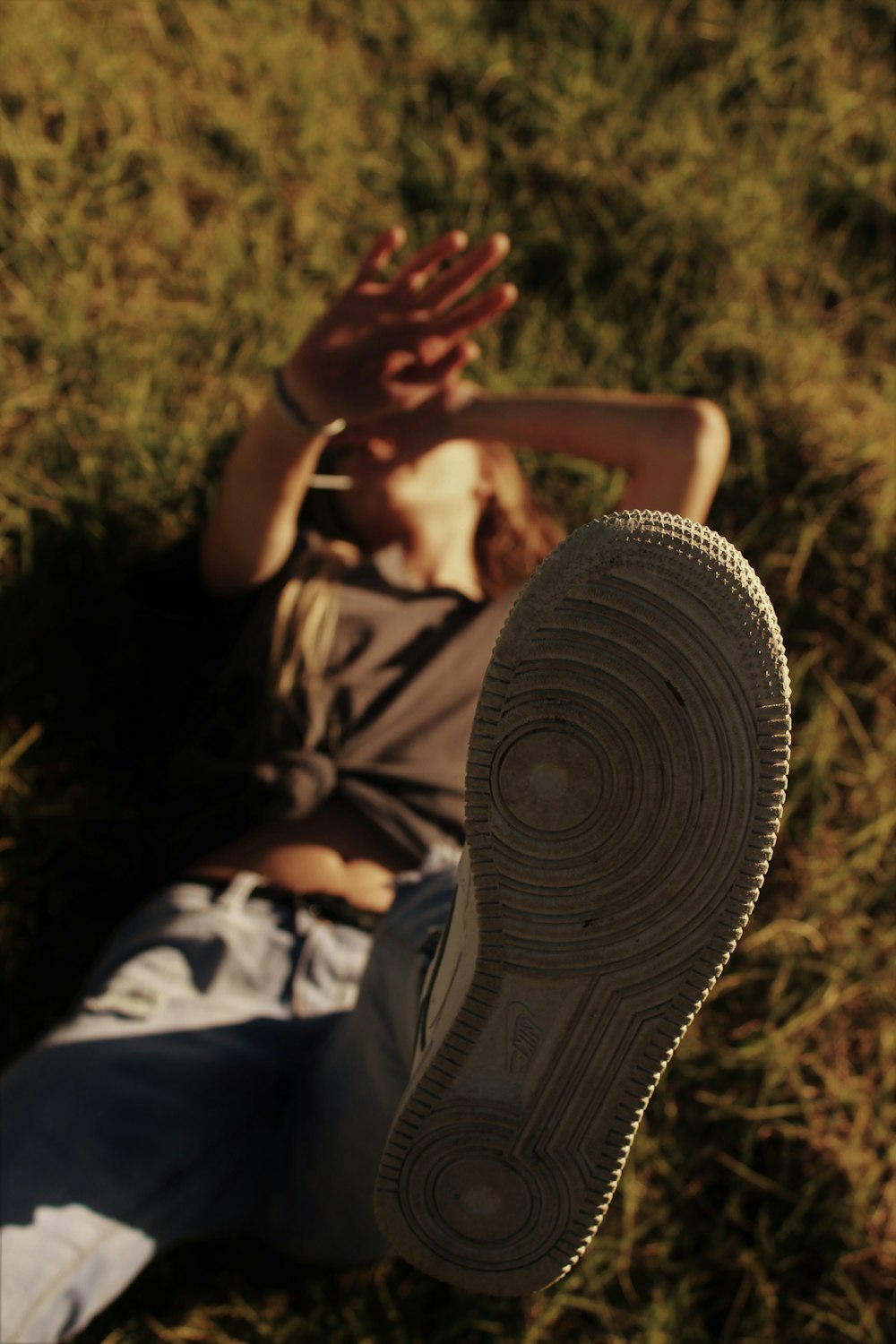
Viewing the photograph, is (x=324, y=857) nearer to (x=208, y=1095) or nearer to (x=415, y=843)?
(x=415, y=843)

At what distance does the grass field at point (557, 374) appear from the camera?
66.6 inches

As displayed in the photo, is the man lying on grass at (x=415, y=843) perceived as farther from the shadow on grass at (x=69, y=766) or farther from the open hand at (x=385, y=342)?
the shadow on grass at (x=69, y=766)

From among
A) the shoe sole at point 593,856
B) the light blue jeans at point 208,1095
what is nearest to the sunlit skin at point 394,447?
the light blue jeans at point 208,1095

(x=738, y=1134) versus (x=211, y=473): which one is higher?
(x=211, y=473)

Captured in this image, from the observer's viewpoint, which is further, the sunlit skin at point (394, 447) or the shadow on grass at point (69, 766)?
the shadow on grass at point (69, 766)

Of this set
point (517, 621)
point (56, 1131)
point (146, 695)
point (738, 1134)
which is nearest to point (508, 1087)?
point (517, 621)

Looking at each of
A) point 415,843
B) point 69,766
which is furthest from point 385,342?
point 69,766

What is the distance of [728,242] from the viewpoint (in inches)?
94.7

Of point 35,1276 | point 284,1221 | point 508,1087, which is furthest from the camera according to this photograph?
point 284,1221

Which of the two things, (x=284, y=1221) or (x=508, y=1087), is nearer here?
(x=508, y=1087)

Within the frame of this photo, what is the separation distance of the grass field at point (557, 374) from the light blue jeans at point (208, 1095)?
0.34 meters

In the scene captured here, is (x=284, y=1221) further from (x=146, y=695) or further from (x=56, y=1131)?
(x=146, y=695)

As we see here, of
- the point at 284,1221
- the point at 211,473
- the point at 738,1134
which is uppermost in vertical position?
the point at 211,473

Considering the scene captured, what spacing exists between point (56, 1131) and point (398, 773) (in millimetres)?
604
